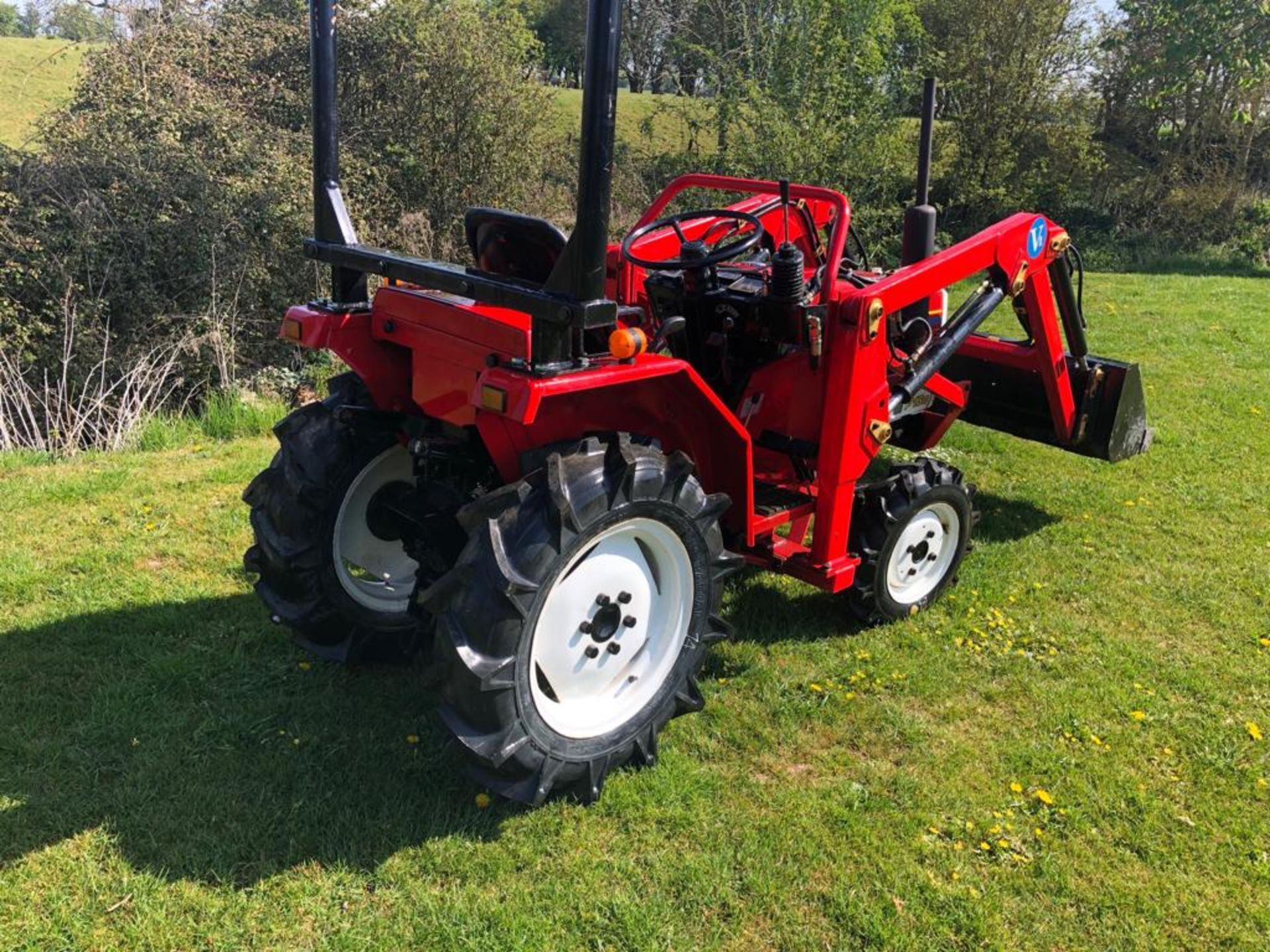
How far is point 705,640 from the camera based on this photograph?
9.77 feet

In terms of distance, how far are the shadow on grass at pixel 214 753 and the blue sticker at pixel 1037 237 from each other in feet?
9.72

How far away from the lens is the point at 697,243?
3.47 metres

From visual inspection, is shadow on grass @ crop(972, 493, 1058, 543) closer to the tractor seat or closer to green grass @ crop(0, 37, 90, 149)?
the tractor seat

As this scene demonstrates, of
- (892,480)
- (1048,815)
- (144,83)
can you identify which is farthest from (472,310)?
(144,83)

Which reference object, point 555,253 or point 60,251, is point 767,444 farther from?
point 60,251

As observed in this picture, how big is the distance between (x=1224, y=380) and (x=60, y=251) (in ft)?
28.0

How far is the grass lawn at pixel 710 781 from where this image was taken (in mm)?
2443

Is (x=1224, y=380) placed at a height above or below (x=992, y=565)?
above

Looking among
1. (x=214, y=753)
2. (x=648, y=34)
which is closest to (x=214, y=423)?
(x=214, y=753)

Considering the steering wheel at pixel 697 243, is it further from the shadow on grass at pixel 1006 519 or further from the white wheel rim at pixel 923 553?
the shadow on grass at pixel 1006 519

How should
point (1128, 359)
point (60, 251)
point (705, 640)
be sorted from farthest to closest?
point (1128, 359), point (60, 251), point (705, 640)

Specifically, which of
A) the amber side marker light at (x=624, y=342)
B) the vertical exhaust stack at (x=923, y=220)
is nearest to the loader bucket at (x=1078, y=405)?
the vertical exhaust stack at (x=923, y=220)

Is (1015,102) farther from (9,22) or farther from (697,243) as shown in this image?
(9,22)

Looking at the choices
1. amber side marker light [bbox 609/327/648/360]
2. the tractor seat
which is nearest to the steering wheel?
the tractor seat
